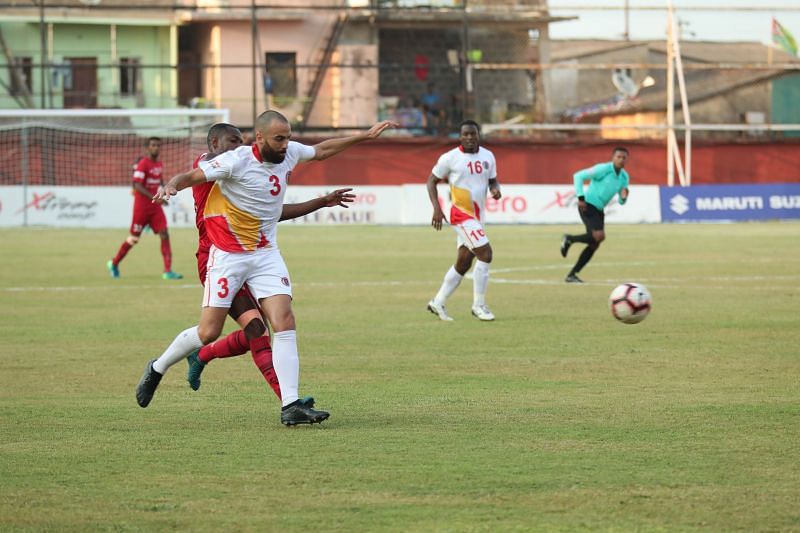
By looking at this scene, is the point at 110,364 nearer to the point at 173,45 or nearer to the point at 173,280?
the point at 173,280

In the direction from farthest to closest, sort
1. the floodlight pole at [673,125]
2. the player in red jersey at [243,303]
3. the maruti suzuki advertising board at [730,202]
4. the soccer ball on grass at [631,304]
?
the floodlight pole at [673,125], the maruti suzuki advertising board at [730,202], the soccer ball on grass at [631,304], the player in red jersey at [243,303]

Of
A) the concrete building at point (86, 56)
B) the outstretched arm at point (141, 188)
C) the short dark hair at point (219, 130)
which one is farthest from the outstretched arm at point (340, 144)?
the concrete building at point (86, 56)

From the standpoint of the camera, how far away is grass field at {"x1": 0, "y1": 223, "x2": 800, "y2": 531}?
21.4 ft

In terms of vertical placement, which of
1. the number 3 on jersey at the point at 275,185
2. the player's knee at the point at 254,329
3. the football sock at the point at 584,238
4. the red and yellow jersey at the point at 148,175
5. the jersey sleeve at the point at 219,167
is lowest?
the football sock at the point at 584,238

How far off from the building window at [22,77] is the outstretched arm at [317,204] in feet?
140

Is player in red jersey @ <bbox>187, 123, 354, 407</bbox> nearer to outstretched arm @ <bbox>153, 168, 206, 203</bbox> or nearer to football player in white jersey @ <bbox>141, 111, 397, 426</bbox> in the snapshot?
football player in white jersey @ <bbox>141, 111, 397, 426</bbox>

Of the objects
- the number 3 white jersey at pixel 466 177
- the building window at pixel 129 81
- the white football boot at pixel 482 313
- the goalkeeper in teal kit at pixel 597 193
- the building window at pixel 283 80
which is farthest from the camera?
the building window at pixel 129 81

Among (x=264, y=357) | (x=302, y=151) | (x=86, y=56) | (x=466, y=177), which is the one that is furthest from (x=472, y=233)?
(x=86, y=56)

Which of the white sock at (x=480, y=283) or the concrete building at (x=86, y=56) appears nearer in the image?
the white sock at (x=480, y=283)

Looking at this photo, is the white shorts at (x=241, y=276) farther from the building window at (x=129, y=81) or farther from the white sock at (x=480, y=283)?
the building window at (x=129, y=81)

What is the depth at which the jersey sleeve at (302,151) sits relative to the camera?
930cm

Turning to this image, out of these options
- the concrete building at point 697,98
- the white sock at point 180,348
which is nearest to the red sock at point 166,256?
the white sock at point 180,348

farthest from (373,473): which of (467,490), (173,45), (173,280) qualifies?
(173,45)

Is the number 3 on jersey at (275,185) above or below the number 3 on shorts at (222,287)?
above
